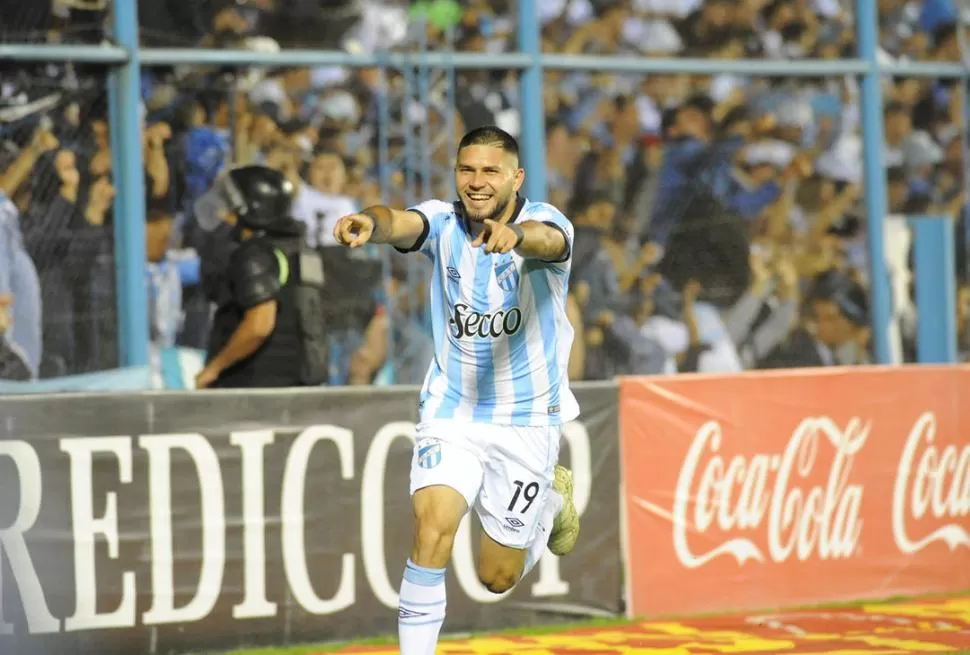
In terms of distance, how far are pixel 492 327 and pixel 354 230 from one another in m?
1.00

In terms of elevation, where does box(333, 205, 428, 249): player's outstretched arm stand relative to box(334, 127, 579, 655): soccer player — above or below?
above

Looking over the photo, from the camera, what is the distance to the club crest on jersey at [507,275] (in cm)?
743

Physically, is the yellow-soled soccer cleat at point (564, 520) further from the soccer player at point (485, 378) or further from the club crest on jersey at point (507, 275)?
the club crest on jersey at point (507, 275)

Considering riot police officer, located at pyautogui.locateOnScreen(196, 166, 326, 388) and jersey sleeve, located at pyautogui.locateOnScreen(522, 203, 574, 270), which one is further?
riot police officer, located at pyautogui.locateOnScreen(196, 166, 326, 388)

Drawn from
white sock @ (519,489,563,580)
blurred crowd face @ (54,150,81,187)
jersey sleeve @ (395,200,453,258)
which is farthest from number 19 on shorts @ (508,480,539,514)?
blurred crowd face @ (54,150,81,187)

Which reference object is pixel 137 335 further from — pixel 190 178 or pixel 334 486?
pixel 334 486

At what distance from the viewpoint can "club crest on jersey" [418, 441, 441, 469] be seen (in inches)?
293

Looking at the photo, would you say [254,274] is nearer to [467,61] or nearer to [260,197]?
[260,197]

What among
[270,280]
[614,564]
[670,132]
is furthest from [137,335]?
[670,132]

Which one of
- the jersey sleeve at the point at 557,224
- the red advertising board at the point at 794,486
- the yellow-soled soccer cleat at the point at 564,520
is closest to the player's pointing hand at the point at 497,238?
the jersey sleeve at the point at 557,224

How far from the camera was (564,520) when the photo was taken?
8.34 meters

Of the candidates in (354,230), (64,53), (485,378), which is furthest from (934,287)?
(354,230)

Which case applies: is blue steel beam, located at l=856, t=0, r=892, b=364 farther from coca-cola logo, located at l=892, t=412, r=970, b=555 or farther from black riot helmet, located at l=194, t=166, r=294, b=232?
black riot helmet, located at l=194, t=166, r=294, b=232

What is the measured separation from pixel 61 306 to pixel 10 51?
1.75m
